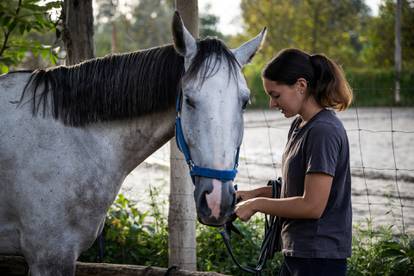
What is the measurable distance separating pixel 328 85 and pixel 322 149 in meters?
0.32

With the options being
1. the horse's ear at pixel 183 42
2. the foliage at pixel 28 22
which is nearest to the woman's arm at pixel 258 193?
the horse's ear at pixel 183 42

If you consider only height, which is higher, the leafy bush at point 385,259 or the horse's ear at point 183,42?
the horse's ear at point 183,42

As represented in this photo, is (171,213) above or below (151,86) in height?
below

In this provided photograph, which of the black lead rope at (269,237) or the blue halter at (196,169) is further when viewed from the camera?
the black lead rope at (269,237)

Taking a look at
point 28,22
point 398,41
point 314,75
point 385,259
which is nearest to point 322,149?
point 314,75

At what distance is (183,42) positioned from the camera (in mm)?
2385

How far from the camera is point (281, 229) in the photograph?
2.56 meters

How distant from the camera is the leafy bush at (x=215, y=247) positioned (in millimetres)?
3758

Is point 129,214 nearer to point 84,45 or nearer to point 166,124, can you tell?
point 84,45

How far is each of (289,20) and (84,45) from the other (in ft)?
95.2

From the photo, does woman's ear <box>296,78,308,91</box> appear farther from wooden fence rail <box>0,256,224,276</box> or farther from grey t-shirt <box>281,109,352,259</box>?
wooden fence rail <box>0,256,224,276</box>

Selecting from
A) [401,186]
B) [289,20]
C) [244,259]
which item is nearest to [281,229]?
[244,259]

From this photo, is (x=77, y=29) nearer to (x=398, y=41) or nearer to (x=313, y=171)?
(x=313, y=171)

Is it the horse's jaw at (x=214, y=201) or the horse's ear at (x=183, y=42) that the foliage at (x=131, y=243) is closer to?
the horse's jaw at (x=214, y=201)
